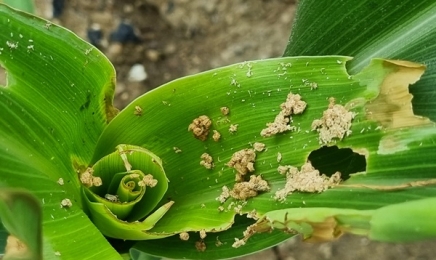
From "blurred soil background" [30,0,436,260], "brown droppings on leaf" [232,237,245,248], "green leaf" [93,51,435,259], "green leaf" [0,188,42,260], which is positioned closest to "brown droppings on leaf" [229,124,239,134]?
"green leaf" [93,51,435,259]

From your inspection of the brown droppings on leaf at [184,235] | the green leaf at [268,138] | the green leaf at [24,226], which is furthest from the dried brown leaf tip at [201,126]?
the green leaf at [24,226]

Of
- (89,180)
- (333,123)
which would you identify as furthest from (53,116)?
(333,123)

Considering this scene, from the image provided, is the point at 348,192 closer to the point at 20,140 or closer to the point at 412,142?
the point at 412,142

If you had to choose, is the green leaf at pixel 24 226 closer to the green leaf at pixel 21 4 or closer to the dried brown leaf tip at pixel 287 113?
the dried brown leaf tip at pixel 287 113

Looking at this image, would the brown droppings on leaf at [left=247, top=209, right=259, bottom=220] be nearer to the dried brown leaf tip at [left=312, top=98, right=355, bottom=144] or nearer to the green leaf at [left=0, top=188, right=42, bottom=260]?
the dried brown leaf tip at [left=312, top=98, right=355, bottom=144]

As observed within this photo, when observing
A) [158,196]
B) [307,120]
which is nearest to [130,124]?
[158,196]

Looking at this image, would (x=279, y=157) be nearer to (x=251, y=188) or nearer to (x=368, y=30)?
(x=251, y=188)
